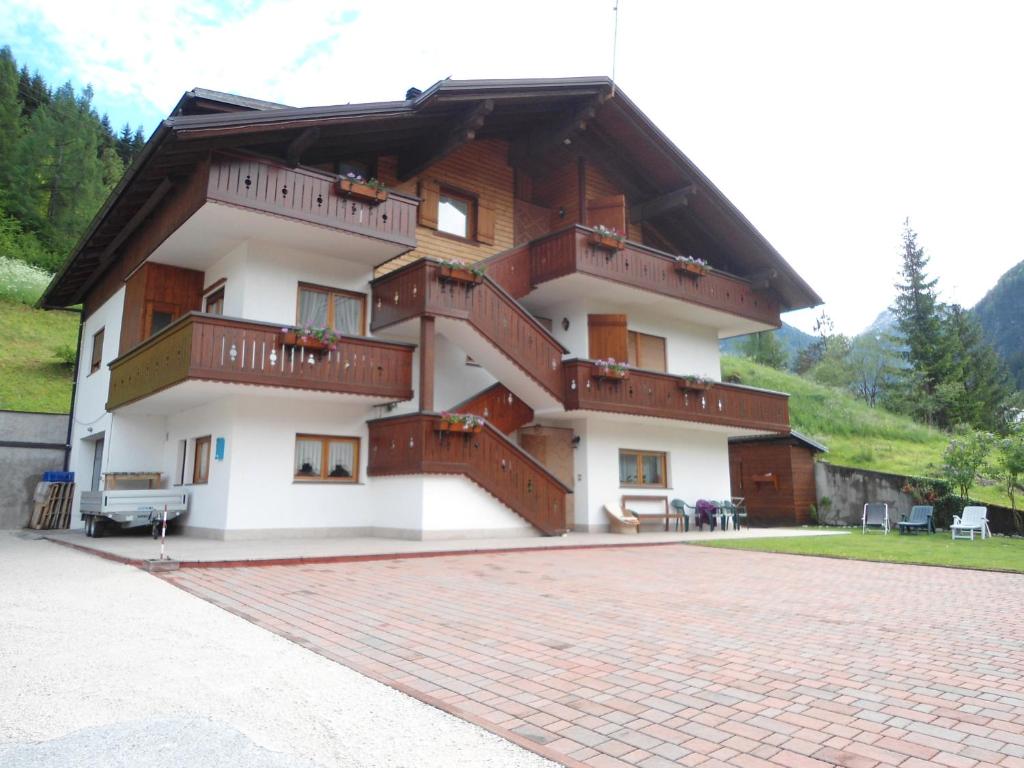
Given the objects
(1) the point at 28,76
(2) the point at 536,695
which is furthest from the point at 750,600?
(1) the point at 28,76

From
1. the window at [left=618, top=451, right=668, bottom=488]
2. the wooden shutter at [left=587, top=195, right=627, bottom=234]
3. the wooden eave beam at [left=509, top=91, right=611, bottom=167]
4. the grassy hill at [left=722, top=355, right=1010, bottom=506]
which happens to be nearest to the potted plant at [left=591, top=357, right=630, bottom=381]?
the window at [left=618, top=451, right=668, bottom=488]

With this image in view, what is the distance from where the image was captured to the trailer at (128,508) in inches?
512

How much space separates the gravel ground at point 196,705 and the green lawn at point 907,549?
32.4ft

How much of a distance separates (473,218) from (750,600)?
13277 mm

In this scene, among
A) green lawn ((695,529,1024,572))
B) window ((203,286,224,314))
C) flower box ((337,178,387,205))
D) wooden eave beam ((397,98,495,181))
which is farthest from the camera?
wooden eave beam ((397,98,495,181))

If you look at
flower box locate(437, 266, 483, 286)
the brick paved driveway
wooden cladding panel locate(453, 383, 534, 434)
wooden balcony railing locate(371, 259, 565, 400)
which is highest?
flower box locate(437, 266, 483, 286)

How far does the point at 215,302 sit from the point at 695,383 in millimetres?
12124

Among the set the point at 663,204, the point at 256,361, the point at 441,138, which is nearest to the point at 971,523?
the point at 663,204

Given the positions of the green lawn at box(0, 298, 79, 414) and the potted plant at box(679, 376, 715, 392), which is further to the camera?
the green lawn at box(0, 298, 79, 414)

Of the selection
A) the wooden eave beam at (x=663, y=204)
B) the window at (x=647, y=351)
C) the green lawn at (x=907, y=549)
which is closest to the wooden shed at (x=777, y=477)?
the window at (x=647, y=351)

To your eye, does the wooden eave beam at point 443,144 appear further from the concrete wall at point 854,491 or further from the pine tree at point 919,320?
the pine tree at point 919,320

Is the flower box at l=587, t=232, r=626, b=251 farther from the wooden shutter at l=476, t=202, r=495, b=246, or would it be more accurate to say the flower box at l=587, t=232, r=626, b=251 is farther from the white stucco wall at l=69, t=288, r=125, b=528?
the white stucco wall at l=69, t=288, r=125, b=528

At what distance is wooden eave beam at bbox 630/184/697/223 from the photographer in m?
20.5

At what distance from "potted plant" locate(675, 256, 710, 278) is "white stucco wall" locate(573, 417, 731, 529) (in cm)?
429
